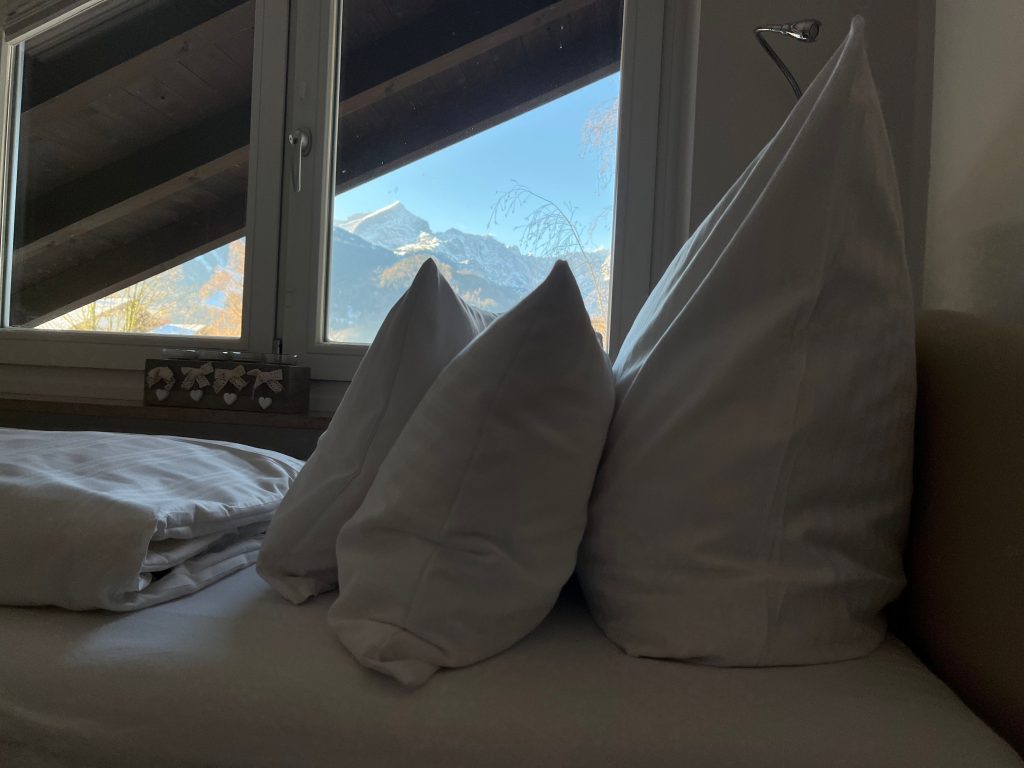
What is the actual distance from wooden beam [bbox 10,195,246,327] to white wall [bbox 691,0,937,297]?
4.17ft

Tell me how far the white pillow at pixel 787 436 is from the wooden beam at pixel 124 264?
1.79 m

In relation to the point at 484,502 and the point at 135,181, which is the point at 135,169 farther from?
the point at 484,502

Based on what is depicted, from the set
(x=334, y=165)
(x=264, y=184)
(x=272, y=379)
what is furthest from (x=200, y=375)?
(x=334, y=165)

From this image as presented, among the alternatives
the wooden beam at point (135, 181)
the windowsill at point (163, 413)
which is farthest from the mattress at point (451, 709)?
the wooden beam at point (135, 181)

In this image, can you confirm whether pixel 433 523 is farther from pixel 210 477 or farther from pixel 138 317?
pixel 138 317

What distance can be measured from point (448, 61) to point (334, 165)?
420mm

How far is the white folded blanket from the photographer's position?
674mm

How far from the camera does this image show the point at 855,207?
628mm

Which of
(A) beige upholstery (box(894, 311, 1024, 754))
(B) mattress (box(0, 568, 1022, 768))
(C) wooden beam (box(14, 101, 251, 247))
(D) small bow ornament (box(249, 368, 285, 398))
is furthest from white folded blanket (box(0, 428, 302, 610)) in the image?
(C) wooden beam (box(14, 101, 251, 247))

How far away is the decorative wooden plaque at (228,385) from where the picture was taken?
5.91 ft

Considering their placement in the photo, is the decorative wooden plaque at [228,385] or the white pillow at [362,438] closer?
the white pillow at [362,438]

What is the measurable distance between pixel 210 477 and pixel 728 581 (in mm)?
613

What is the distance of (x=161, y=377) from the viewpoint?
1867 mm

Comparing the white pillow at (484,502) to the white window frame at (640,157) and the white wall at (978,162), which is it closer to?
the white wall at (978,162)
